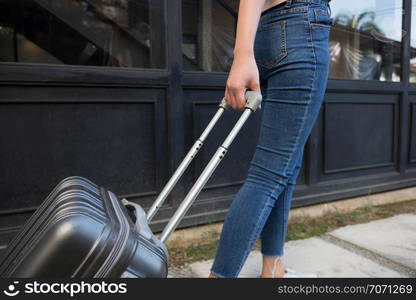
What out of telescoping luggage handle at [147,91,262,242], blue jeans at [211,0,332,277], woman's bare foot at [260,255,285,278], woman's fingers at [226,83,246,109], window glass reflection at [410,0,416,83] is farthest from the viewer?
window glass reflection at [410,0,416,83]

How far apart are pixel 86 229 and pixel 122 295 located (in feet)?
0.62

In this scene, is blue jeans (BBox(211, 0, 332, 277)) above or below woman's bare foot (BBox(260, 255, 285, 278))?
above

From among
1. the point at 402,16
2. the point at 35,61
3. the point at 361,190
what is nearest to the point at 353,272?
the point at 361,190

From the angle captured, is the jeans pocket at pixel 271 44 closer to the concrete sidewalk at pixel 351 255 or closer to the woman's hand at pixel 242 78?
the woman's hand at pixel 242 78

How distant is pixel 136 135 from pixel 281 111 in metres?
1.22

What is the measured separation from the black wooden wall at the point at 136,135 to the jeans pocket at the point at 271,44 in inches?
41.1

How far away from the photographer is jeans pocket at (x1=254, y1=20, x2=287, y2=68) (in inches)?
54.8

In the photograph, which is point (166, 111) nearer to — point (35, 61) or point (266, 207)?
point (35, 61)

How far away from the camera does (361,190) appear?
330 centimetres

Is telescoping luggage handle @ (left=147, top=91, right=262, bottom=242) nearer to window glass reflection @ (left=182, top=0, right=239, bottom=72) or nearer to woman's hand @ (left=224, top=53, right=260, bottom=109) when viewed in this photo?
woman's hand @ (left=224, top=53, right=260, bottom=109)

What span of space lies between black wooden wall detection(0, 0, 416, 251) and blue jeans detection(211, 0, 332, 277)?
111 centimetres

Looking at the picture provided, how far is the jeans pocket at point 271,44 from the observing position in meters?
1.39

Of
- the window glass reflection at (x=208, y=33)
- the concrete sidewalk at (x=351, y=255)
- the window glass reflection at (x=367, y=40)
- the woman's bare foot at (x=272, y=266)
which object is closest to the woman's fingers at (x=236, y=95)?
the woman's bare foot at (x=272, y=266)

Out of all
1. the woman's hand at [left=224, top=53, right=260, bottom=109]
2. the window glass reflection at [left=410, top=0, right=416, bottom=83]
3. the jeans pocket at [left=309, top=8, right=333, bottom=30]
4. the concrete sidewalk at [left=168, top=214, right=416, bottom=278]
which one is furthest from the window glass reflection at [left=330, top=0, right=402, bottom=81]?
the woman's hand at [left=224, top=53, right=260, bottom=109]
